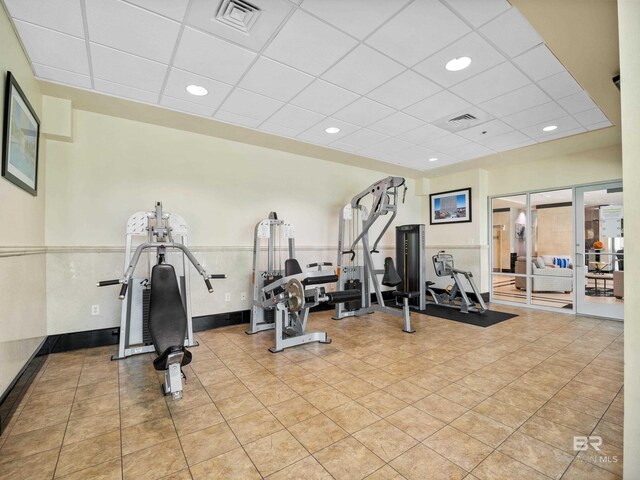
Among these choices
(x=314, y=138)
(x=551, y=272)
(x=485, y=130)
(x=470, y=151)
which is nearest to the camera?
(x=485, y=130)

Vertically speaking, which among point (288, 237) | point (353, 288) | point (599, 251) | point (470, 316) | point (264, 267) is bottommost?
point (470, 316)

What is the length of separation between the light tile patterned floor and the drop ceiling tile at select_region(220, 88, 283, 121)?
2782 millimetres

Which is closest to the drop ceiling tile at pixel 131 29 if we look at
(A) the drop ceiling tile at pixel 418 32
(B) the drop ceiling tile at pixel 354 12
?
(B) the drop ceiling tile at pixel 354 12

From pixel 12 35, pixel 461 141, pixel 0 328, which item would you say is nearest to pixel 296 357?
pixel 0 328

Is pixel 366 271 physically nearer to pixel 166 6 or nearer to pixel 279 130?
pixel 279 130

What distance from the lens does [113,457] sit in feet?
5.65

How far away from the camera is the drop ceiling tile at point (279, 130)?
4.04m

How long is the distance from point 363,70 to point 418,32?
0.61m

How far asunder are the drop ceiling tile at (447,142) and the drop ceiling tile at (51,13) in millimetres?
4211

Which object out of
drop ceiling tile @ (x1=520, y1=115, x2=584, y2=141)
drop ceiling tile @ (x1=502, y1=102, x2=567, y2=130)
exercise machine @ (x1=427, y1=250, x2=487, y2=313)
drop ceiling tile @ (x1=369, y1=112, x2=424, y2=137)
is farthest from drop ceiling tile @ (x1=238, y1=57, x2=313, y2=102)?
exercise machine @ (x1=427, y1=250, x2=487, y2=313)

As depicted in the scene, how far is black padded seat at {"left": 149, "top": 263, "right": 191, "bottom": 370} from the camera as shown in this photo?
2395mm

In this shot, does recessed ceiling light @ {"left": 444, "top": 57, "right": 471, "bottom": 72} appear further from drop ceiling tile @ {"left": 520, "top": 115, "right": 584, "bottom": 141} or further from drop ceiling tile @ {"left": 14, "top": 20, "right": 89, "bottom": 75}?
drop ceiling tile @ {"left": 14, "top": 20, "right": 89, "bottom": 75}

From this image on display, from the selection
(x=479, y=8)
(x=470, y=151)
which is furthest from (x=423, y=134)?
(x=479, y=8)

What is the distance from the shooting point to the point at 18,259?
2.45m
